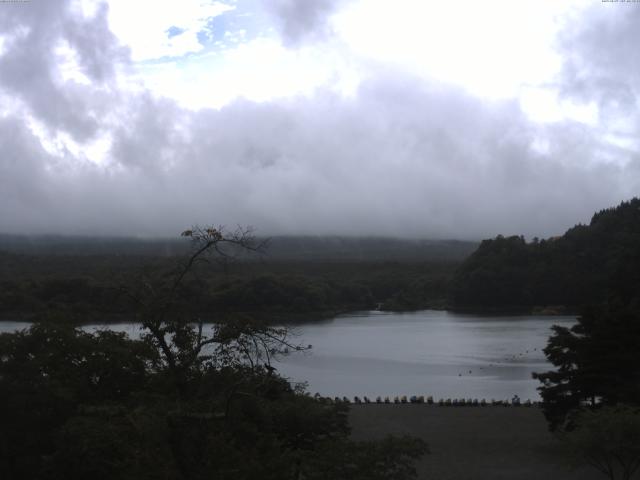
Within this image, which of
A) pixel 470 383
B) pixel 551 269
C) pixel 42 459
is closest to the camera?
pixel 42 459

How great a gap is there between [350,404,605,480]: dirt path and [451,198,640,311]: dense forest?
45.2 m

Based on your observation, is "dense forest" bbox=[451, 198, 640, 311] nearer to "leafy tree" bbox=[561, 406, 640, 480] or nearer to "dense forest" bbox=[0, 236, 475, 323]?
"dense forest" bbox=[0, 236, 475, 323]

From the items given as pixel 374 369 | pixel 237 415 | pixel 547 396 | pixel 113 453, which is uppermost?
pixel 237 415

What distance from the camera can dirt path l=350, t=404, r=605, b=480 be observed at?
560 inches

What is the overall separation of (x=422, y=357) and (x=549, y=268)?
104 ft

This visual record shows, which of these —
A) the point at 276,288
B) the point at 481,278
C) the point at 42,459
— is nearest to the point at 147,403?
the point at 42,459

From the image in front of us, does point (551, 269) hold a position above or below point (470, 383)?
above

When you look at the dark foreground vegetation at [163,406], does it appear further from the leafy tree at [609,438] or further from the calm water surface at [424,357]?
the calm water surface at [424,357]

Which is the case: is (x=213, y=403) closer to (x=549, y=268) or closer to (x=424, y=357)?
(x=424, y=357)

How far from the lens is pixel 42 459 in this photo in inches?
312

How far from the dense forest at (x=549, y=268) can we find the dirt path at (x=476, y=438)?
45.2 metres

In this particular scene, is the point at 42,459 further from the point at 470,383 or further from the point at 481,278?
the point at 481,278

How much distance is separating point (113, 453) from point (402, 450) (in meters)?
2.62

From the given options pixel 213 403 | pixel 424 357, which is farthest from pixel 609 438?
pixel 424 357
